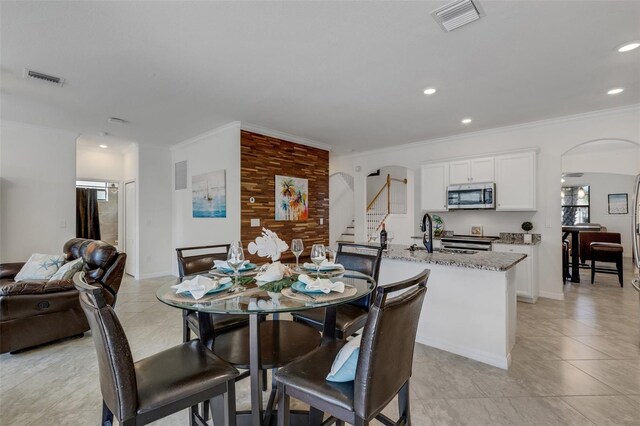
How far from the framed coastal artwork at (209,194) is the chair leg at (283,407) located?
11.9 ft

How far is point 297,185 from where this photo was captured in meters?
5.24

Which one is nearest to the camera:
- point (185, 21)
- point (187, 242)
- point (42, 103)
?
point (185, 21)

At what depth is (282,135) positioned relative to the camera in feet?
16.3

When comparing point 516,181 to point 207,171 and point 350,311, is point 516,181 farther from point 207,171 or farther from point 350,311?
point 207,171

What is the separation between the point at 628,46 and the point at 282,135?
404 centimetres

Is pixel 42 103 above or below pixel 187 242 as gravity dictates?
above

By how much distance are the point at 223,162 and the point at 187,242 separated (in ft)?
6.60

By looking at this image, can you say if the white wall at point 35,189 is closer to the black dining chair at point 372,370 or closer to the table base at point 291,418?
the table base at point 291,418

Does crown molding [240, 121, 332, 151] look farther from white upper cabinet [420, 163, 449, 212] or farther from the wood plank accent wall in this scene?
white upper cabinet [420, 163, 449, 212]

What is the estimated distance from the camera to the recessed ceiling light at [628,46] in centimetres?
237

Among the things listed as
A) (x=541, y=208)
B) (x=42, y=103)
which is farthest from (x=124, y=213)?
(x=541, y=208)

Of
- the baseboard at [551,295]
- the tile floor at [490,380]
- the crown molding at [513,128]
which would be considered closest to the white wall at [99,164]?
the tile floor at [490,380]

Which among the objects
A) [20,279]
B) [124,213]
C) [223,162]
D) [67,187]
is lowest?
[20,279]

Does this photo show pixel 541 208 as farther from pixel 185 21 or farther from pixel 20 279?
pixel 20 279
